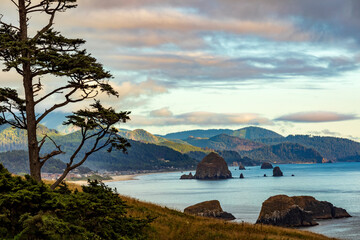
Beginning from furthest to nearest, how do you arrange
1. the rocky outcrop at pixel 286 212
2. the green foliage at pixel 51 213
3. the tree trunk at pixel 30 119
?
1. the rocky outcrop at pixel 286 212
2. the tree trunk at pixel 30 119
3. the green foliage at pixel 51 213

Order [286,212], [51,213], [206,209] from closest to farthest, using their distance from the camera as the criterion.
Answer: [51,213], [206,209], [286,212]

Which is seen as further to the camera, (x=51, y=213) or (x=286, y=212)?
(x=286, y=212)

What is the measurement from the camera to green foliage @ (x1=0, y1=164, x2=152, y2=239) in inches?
596

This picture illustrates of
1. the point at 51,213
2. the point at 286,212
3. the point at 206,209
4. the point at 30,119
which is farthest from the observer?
the point at 286,212

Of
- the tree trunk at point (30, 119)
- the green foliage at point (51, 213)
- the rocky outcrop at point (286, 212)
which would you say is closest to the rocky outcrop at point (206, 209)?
the rocky outcrop at point (286, 212)

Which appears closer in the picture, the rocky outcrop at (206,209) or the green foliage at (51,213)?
the green foliage at (51,213)

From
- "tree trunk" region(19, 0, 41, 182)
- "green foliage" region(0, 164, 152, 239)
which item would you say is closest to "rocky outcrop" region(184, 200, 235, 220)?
"tree trunk" region(19, 0, 41, 182)

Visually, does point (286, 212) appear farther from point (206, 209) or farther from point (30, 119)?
point (30, 119)

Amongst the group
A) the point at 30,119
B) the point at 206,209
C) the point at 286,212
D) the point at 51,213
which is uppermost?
the point at 30,119

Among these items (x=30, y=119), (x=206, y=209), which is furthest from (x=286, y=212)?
(x=30, y=119)

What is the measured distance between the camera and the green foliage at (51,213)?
15133 mm

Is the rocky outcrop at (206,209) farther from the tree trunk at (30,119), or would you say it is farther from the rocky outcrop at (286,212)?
the tree trunk at (30,119)

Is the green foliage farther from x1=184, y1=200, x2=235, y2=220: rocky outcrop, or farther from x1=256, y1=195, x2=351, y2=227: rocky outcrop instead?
x1=256, y1=195, x2=351, y2=227: rocky outcrop

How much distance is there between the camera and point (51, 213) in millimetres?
16266
